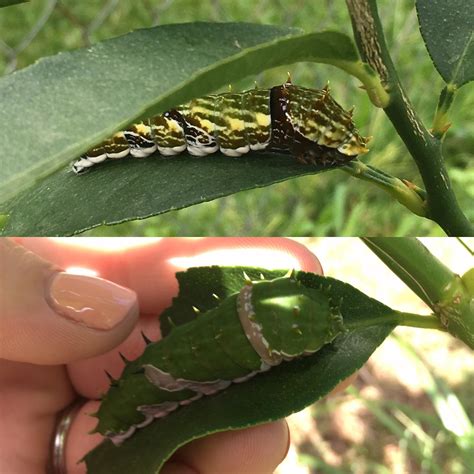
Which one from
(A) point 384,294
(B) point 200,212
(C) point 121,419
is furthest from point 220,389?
(B) point 200,212

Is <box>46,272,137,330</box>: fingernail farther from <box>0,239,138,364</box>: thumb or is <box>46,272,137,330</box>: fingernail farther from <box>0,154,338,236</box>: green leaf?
<box>0,154,338,236</box>: green leaf

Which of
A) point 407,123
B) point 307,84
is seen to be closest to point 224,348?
point 407,123

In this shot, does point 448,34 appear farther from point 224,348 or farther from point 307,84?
point 307,84

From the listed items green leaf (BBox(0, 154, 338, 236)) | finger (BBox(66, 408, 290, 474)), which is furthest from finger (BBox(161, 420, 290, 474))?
green leaf (BBox(0, 154, 338, 236))

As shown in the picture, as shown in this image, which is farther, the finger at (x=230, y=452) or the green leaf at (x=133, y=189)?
the finger at (x=230, y=452)

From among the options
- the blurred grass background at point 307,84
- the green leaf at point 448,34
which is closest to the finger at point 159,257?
the green leaf at point 448,34

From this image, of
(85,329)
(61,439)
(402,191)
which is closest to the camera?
(402,191)

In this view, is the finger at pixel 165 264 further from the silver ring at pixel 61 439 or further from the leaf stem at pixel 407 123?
the leaf stem at pixel 407 123
